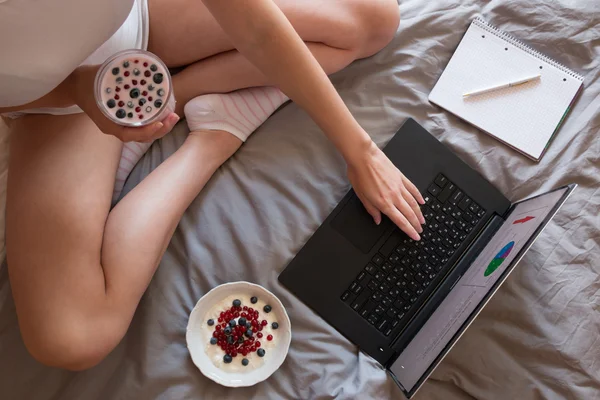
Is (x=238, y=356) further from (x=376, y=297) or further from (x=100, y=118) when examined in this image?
(x=100, y=118)

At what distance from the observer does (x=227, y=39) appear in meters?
0.99

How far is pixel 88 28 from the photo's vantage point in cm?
75

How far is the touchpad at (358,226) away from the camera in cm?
96

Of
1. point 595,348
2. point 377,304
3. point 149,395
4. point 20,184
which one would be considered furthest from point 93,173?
point 595,348

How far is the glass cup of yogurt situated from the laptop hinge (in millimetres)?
553

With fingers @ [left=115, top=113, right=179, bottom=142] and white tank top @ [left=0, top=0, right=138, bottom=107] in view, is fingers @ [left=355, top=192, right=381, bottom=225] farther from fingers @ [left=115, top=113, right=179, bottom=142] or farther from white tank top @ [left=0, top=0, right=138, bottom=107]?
white tank top @ [left=0, top=0, right=138, bottom=107]

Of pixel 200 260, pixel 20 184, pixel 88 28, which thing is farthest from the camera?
pixel 200 260

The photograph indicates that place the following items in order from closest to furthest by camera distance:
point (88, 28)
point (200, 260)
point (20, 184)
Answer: point (88, 28) → point (20, 184) → point (200, 260)

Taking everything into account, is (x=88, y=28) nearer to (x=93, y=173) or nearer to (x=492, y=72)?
(x=93, y=173)

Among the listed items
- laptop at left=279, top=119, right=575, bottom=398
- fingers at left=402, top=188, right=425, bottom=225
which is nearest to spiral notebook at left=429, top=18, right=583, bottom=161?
laptop at left=279, top=119, right=575, bottom=398

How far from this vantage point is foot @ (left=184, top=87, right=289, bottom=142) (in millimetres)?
1012

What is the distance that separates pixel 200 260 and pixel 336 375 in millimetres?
322

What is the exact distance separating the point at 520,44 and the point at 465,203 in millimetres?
370

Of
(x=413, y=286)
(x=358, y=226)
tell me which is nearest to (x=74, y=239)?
(x=358, y=226)
